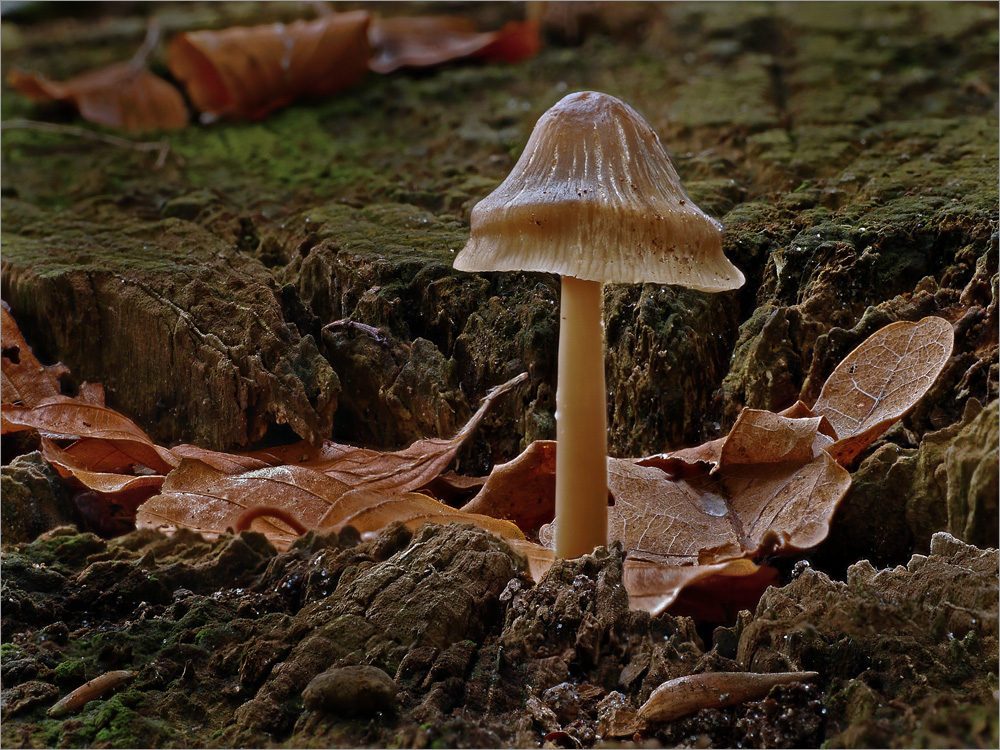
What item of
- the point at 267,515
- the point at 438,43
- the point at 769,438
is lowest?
the point at 267,515

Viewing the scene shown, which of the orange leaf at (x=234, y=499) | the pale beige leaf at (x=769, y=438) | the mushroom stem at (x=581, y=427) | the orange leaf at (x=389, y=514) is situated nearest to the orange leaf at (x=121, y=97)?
the orange leaf at (x=234, y=499)

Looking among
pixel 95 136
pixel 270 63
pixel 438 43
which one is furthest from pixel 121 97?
pixel 438 43

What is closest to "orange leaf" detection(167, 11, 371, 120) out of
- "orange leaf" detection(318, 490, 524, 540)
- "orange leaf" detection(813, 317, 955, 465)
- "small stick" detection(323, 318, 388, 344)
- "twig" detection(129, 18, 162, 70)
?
"twig" detection(129, 18, 162, 70)

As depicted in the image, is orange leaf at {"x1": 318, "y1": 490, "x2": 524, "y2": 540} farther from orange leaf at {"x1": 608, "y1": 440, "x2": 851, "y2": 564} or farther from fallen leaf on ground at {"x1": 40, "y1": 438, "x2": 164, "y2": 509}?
fallen leaf on ground at {"x1": 40, "y1": 438, "x2": 164, "y2": 509}

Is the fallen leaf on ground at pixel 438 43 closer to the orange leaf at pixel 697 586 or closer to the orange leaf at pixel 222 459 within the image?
the orange leaf at pixel 222 459

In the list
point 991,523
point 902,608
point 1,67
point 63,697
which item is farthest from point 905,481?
point 1,67

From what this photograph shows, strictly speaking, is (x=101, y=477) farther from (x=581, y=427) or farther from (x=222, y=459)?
(x=581, y=427)

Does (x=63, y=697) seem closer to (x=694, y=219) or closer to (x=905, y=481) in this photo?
(x=694, y=219)
